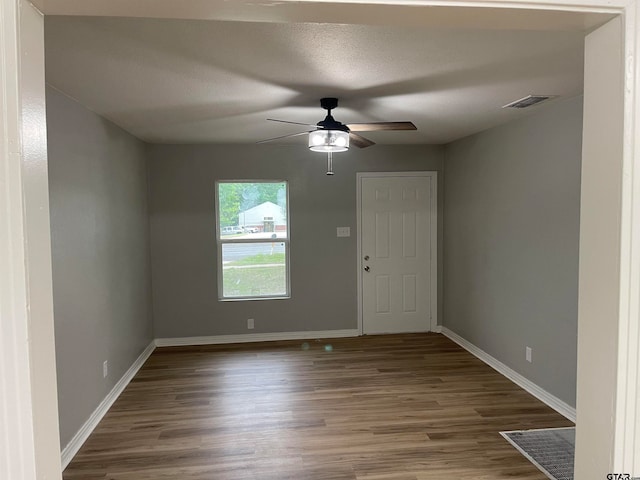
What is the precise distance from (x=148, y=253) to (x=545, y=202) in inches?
164

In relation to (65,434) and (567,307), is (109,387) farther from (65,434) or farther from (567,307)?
(567,307)

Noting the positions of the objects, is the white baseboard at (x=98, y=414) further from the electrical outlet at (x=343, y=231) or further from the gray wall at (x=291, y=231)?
the electrical outlet at (x=343, y=231)

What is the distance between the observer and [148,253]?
4980 mm

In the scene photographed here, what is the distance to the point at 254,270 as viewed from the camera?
5.35 metres

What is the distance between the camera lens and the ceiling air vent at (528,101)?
3.04 meters

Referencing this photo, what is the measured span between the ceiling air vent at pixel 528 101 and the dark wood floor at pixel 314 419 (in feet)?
7.85

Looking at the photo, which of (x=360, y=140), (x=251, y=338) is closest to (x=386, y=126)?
(x=360, y=140)

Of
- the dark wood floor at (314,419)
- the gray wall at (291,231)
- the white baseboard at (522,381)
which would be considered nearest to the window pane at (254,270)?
the gray wall at (291,231)

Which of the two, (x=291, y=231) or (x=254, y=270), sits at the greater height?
(x=291, y=231)

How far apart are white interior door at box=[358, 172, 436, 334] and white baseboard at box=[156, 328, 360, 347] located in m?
0.37

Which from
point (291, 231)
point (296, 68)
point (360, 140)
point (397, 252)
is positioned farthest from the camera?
point (397, 252)

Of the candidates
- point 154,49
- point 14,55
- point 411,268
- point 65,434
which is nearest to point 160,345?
point 65,434

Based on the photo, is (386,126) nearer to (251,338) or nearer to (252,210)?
(252,210)

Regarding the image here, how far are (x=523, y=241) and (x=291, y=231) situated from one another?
8.65 ft
